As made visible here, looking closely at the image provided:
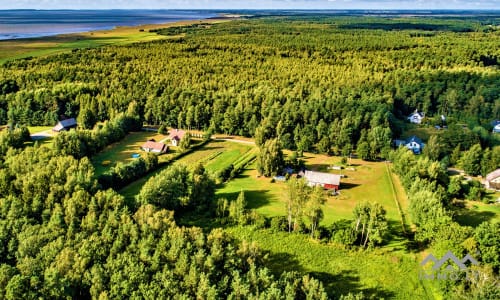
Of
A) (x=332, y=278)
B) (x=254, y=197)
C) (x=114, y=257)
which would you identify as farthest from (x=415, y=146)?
(x=114, y=257)

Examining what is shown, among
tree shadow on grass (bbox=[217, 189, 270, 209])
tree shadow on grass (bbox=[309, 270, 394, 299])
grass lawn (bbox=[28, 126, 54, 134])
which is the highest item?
grass lawn (bbox=[28, 126, 54, 134])

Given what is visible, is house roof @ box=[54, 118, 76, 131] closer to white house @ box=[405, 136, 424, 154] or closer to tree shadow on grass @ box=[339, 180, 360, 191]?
tree shadow on grass @ box=[339, 180, 360, 191]

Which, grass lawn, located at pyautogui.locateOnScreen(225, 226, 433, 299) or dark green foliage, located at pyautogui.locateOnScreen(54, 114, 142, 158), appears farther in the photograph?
dark green foliage, located at pyautogui.locateOnScreen(54, 114, 142, 158)

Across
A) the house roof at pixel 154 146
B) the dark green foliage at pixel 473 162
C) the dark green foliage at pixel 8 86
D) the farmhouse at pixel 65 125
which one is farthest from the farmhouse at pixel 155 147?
the dark green foliage at pixel 473 162

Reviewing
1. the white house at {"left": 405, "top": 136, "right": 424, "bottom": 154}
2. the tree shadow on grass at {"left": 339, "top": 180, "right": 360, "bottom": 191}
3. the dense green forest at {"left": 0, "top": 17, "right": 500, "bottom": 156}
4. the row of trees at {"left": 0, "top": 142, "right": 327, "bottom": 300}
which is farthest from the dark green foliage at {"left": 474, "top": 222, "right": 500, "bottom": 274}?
the white house at {"left": 405, "top": 136, "right": 424, "bottom": 154}

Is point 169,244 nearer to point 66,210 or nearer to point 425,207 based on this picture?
point 66,210

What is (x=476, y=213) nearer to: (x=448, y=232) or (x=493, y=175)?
(x=493, y=175)
